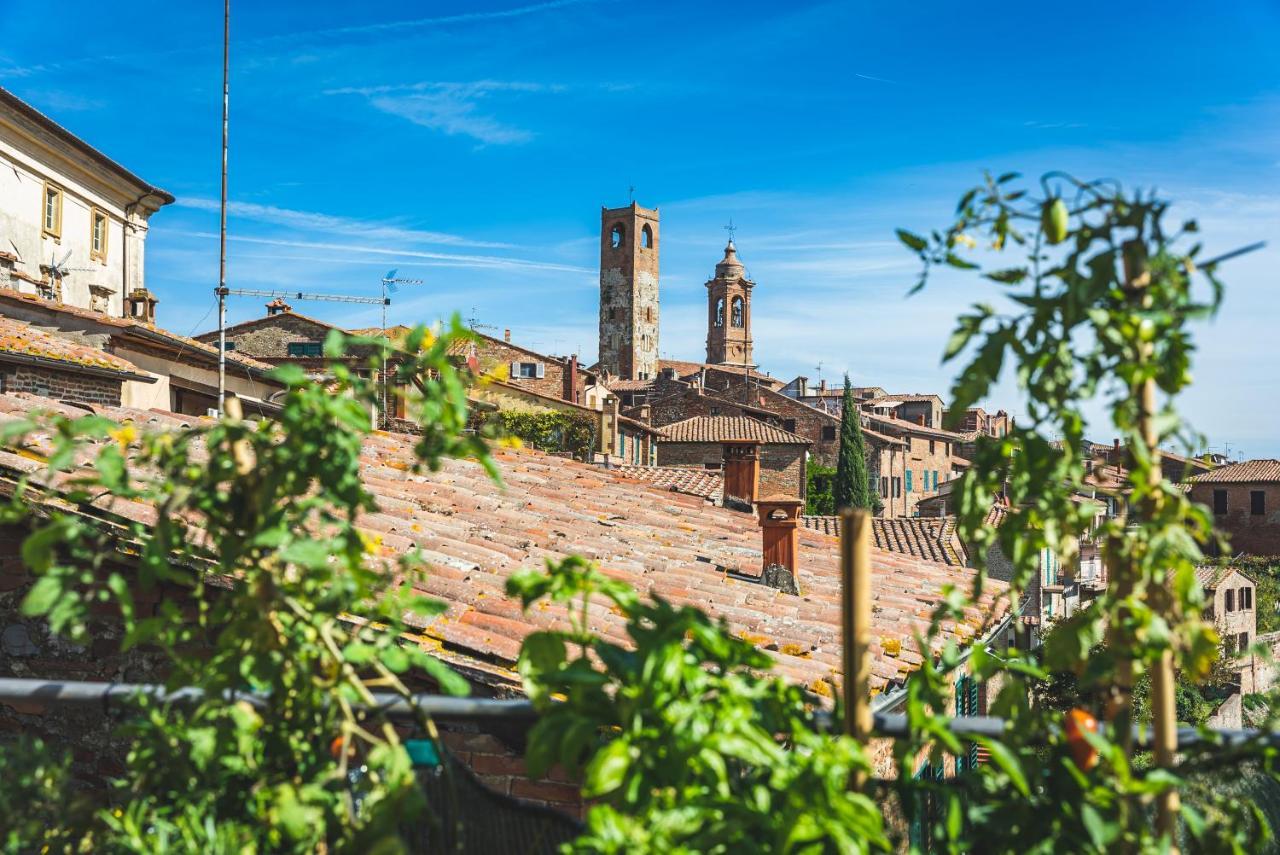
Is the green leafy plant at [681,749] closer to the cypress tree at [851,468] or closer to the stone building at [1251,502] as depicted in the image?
the cypress tree at [851,468]

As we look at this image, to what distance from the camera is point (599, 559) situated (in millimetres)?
6133

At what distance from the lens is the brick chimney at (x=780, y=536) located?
6871 millimetres

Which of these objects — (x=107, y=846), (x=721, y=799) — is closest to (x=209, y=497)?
(x=107, y=846)

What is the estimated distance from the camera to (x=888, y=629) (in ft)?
19.9

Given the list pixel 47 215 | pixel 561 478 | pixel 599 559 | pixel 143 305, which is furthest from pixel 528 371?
pixel 599 559

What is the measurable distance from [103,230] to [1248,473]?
45.3 meters

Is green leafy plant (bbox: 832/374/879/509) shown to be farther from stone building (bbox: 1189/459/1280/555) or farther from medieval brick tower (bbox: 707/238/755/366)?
medieval brick tower (bbox: 707/238/755/366)

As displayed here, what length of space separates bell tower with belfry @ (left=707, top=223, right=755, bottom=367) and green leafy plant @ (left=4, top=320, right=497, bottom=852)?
247ft

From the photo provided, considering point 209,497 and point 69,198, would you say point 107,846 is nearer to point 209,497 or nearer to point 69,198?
point 209,497

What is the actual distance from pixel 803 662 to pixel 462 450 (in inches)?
141

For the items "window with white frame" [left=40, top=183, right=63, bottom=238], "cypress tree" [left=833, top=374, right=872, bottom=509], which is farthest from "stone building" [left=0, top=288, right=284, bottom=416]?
"cypress tree" [left=833, top=374, right=872, bottom=509]

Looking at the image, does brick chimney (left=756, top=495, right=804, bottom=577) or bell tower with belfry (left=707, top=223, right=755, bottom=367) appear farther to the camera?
bell tower with belfry (left=707, top=223, right=755, bottom=367)

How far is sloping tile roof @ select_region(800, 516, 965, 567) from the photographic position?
16.8 meters

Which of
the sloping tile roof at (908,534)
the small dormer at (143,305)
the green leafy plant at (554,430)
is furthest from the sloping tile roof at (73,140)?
the sloping tile roof at (908,534)
